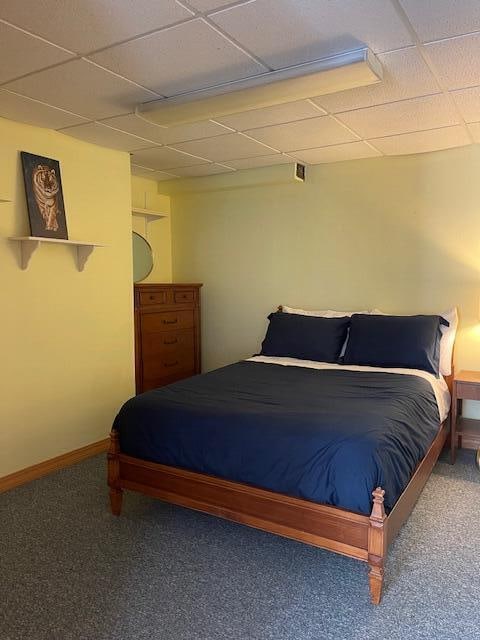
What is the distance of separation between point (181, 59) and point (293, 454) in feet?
6.22

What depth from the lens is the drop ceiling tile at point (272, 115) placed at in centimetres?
283

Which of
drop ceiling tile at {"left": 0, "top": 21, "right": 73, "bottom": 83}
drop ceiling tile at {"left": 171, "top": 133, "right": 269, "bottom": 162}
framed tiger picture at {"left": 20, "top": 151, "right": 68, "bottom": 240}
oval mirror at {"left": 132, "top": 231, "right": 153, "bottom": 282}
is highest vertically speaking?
drop ceiling tile at {"left": 0, "top": 21, "right": 73, "bottom": 83}

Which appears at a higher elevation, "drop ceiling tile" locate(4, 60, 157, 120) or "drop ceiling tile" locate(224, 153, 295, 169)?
"drop ceiling tile" locate(4, 60, 157, 120)

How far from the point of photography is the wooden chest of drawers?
13.8 ft

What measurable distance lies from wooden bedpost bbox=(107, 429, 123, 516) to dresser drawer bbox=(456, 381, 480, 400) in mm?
2331

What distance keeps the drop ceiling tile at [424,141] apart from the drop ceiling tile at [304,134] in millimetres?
308

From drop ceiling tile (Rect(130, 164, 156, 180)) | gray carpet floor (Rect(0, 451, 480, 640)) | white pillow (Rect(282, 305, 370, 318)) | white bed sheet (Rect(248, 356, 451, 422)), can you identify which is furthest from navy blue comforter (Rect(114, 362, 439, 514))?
drop ceiling tile (Rect(130, 164, 156, 180))

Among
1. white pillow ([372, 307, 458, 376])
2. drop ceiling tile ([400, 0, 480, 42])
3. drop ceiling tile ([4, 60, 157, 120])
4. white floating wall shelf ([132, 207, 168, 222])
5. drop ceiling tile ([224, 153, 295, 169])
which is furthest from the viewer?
white floating wall shelf ([132, 207, 168, 222])

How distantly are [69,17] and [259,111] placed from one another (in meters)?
1.30

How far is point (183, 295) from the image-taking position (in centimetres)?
471

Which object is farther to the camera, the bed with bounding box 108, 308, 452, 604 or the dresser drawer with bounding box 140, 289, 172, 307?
the dresser drawer with bounding box 140, 289, 172, 307

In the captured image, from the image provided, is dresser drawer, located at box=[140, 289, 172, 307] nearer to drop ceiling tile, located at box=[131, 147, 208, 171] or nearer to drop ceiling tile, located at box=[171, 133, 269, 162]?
drop ceiling tile, located at box=[131, 147, 208, 171]

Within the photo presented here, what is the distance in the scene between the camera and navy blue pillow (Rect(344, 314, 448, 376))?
3441mm

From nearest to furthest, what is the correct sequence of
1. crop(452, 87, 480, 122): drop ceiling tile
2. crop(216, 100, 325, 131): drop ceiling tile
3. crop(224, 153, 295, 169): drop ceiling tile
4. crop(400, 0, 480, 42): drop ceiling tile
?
crop(400, 0, 480, 42): drop ceiling tile < crop(452, 87, 480, 122): drop ceiling tile < crop(216, 100, 325, 131): drop ceiling tile < crop(224, 153, 295, 169): drop ceiling tile
